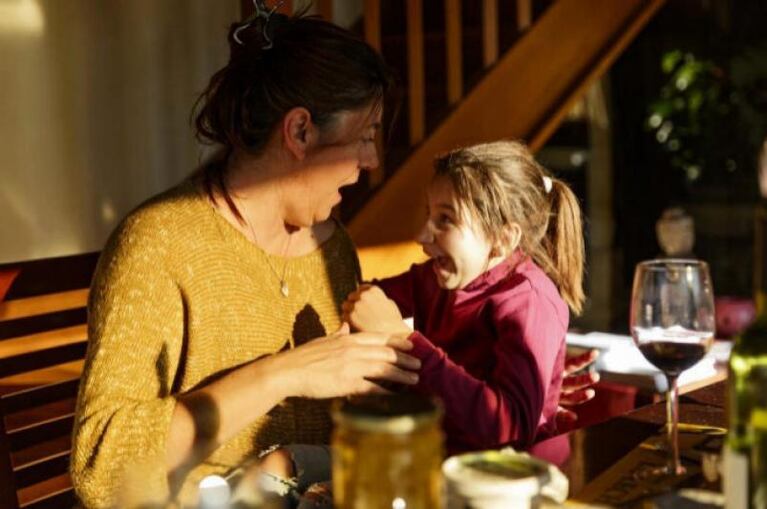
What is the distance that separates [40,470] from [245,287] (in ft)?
1.38

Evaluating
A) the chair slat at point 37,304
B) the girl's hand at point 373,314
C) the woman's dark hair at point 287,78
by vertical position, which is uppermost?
the woman's dark hair at point 287,78

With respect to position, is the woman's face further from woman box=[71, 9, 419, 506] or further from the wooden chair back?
the wooden chair back

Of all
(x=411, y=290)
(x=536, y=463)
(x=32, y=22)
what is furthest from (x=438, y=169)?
(x=32, y=22)

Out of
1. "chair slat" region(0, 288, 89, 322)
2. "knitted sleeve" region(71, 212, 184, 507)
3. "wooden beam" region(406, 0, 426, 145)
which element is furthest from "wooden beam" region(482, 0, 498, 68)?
"knitted sleeve" region(71, 212, 184, 507)

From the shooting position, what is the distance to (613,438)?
1.38 metres

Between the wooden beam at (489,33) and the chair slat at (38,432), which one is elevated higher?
the wooden beam at (489,33)

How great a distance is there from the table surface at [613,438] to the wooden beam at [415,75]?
79.0 inches

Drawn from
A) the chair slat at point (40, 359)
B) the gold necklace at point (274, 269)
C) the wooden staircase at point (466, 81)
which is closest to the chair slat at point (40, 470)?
the chair slat at point (40, 359)

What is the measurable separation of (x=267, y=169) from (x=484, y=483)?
1028 mm

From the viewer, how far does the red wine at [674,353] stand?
4.13ft

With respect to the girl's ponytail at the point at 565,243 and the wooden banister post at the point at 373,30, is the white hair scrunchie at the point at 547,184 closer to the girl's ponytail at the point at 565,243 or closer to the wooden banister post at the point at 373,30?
the girl's ponytail at the point at 565,243

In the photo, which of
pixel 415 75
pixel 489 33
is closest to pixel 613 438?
pixel 415 75

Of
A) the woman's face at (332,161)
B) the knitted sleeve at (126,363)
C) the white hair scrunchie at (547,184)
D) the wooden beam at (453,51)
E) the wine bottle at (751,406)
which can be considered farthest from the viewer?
the wooden beam at (453,51)

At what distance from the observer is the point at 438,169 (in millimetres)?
1994
